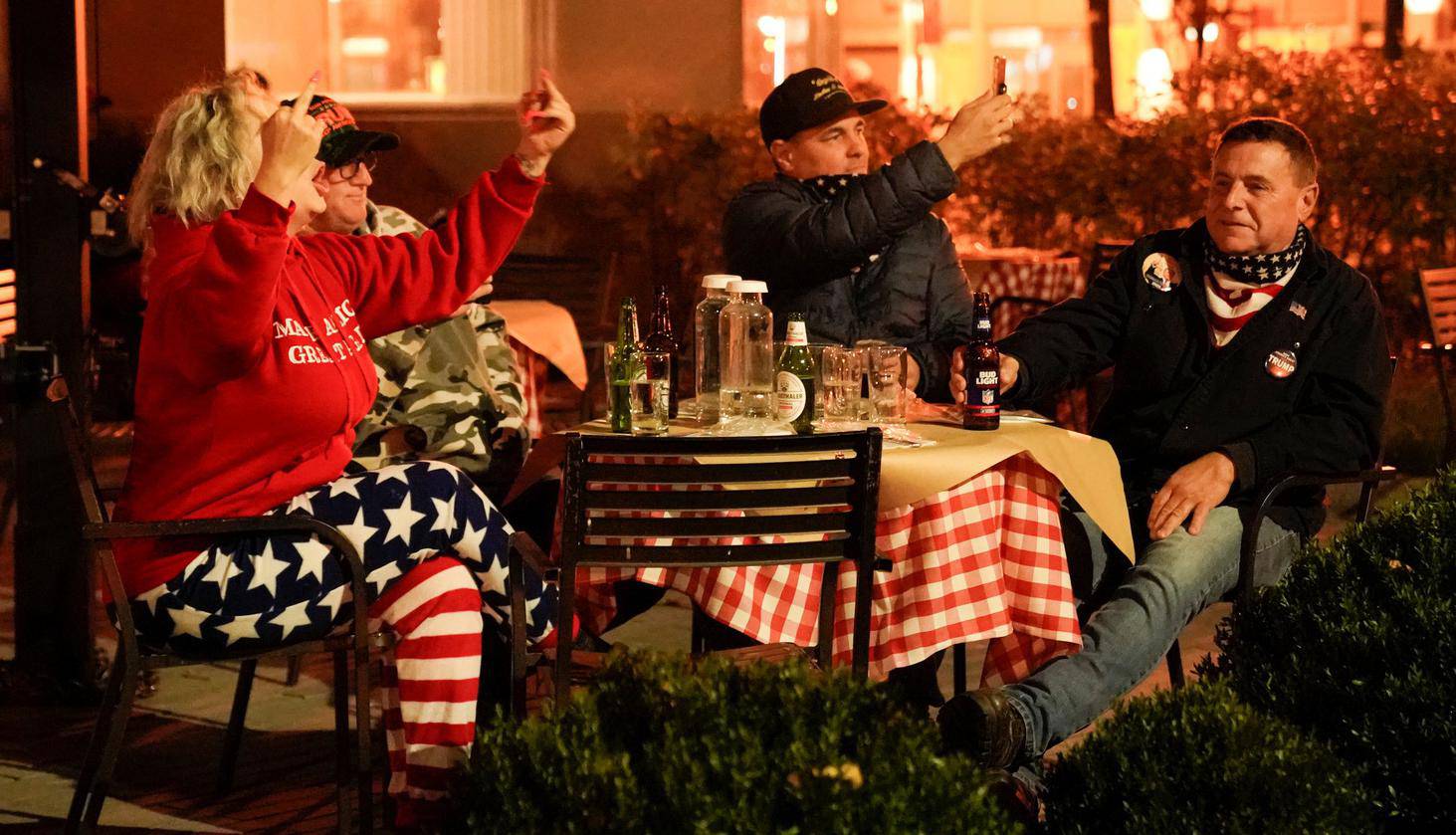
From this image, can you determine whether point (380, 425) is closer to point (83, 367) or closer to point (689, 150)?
point (83, 367)

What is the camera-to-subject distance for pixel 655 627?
5.75 m

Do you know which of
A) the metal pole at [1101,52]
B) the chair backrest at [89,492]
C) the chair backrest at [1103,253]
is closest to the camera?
the chair backrest at [89,492]

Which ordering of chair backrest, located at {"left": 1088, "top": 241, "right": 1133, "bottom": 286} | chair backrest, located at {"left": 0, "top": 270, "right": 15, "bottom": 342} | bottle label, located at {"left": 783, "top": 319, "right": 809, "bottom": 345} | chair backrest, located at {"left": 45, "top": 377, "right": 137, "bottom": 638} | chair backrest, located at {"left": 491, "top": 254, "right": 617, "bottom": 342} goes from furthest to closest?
→ 1. chair backrest, located at {"left": 491, "top": 254, "right": 617, "bottom": 342}
2. chair backrest, located at {"left": 1088, "top": 241, "right": 1133, "bottom": 286}
3. chair backrest, located at {"left": 0, "top": 270, "right": 15, "bottom": 342}
4. bottle label, located at {"left": 783, "top": 319, "right": 809, "bottom": 345}
5. chair backrest, located at {"left": 45, "top": 377, "right": 137, "bottom": 638}

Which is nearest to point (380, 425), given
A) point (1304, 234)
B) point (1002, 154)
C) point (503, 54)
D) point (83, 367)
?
point (83, 367)

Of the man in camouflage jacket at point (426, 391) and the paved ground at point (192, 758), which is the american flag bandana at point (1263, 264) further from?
the man in camouflage jacket at point (426, 391)

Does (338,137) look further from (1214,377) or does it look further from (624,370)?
(1214,377)

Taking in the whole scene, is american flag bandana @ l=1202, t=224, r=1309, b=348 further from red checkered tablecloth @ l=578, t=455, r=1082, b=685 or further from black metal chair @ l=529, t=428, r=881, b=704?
black metal chair @ l=529, t=428, r=881, b=704

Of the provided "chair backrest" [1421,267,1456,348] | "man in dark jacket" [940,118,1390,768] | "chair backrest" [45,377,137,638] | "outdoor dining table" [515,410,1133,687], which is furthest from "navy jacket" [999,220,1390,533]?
"chair backrest" [1421,267,1456,348]

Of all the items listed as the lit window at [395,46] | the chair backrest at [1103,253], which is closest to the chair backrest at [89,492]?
the chair backrest at [1103,253]

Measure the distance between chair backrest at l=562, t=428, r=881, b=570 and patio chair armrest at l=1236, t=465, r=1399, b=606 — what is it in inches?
44.5

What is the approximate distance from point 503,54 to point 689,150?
2.24m

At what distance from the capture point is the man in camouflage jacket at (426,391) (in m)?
4.40

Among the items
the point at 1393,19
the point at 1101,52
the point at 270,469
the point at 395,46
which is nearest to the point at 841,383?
the point at 270,469

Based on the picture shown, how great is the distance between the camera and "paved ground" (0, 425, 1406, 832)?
13.1ft
